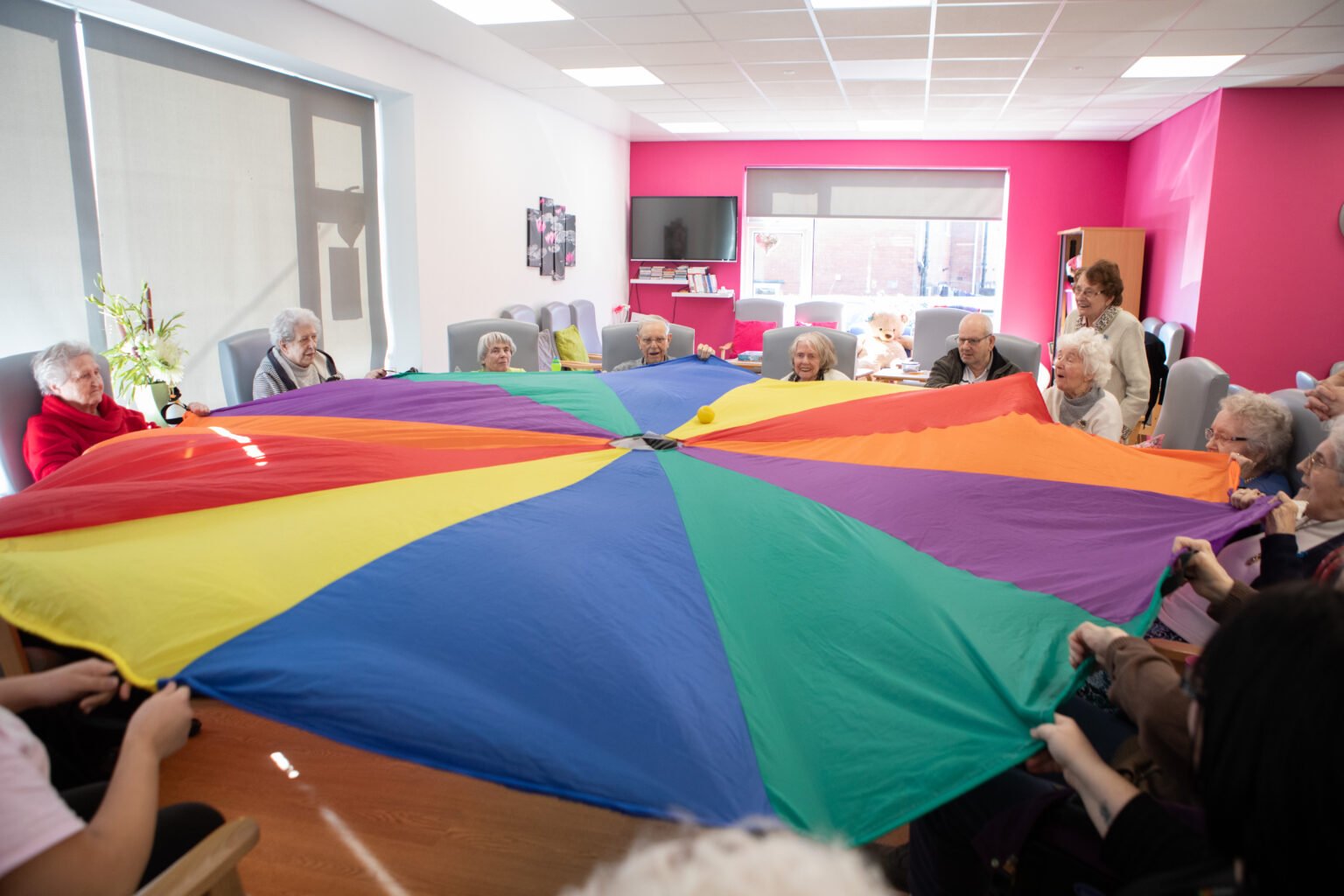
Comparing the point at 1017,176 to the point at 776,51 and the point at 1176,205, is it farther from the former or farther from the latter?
the point at 776,51

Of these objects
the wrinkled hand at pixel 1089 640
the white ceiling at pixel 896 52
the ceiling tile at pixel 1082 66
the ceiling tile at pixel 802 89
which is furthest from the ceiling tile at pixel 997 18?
the wrinkled hand at pixel 1089 640

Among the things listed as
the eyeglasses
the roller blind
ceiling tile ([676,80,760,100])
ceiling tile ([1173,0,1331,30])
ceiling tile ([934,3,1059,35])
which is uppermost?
ceiling tile ([676,80,760,100])

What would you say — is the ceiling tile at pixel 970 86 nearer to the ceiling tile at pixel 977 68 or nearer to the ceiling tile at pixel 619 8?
the ceiling tile at pixel 977 68

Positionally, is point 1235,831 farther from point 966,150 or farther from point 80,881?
point 966,150

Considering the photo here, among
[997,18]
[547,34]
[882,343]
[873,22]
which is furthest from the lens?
[882,343]

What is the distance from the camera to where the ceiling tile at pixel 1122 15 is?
4613 mm

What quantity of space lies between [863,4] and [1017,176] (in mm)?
5684

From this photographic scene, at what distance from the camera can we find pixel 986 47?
5.60m

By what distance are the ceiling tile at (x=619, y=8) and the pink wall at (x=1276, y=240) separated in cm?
470

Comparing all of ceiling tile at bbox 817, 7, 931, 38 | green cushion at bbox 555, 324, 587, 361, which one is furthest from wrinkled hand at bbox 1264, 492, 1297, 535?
green cushion at bbox 555, 324, 587, 361

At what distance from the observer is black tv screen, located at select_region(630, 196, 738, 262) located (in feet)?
33.9

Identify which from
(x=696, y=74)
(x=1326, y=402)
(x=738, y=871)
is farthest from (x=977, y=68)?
(x=738, y=871)

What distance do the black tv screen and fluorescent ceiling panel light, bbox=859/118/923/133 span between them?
184 cm

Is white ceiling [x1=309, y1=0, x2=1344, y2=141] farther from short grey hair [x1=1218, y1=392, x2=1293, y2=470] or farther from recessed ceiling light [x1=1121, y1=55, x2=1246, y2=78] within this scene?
short grey hair [x1=1218, y1=392, x2=1293, y2=470]
